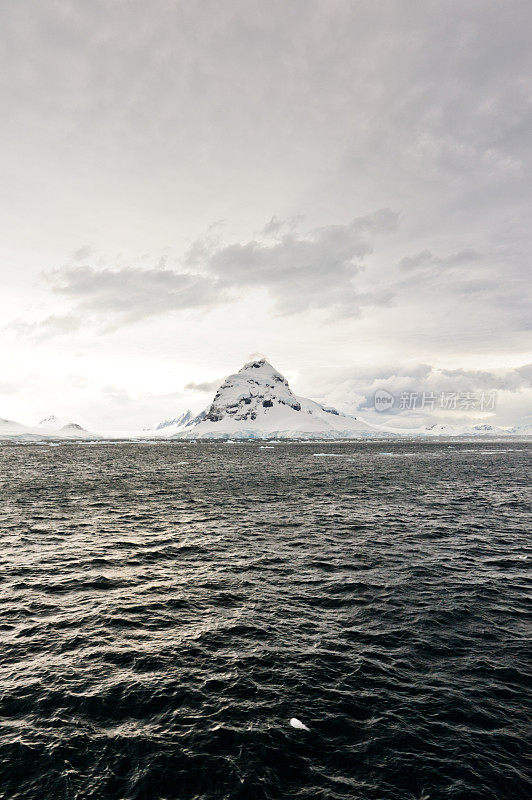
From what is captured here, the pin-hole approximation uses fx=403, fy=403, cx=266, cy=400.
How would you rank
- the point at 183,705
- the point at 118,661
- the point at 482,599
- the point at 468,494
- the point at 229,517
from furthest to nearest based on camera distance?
1. the point at 468,494
2. the point at 229,517
3. the point at 482,599
4. the point at 118,661
5. the point at 183,705

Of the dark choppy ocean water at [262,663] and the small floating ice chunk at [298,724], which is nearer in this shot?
the dark choppy ocean water at [262,663]

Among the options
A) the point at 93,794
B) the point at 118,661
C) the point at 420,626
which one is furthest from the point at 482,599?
the point at 93,794

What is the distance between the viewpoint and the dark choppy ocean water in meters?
11.5

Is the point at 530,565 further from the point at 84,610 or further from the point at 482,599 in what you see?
the point at 84,610

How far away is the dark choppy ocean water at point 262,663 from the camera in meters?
11.5

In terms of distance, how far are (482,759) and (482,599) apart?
12.6 metres

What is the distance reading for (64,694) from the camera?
14.6m

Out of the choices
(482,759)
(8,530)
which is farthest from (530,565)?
(8,530)

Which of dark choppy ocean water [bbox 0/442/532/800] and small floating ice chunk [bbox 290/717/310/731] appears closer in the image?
dark choppy ocean water [bbox 0/442/532/800]

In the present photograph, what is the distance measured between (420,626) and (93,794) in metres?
15.3

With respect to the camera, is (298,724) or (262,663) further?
(262,663)

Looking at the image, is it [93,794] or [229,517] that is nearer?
[93,794]

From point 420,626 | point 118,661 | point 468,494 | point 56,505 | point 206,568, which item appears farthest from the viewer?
point 468,494

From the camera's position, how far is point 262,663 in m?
16.7
